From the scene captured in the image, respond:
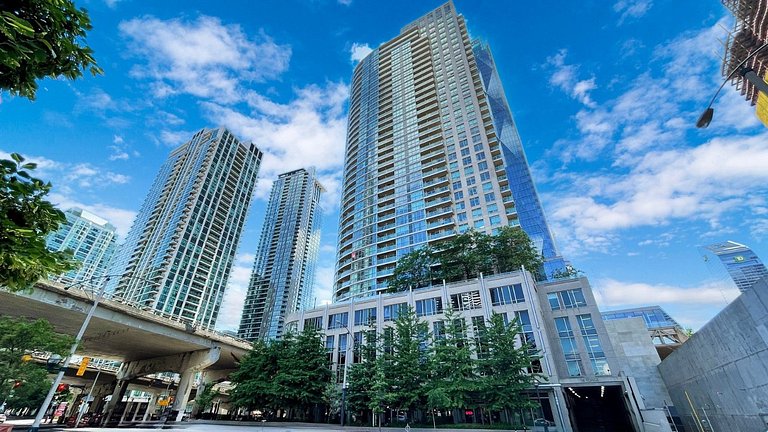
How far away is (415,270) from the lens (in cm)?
5531

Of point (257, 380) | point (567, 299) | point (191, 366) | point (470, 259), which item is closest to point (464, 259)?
point (470, 259)

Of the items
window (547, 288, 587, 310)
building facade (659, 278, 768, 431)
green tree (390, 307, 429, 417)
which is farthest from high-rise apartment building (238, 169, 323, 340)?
building facade (659, 278, 768, 431)

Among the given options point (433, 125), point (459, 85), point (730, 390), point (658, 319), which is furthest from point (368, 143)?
point (658, 319)

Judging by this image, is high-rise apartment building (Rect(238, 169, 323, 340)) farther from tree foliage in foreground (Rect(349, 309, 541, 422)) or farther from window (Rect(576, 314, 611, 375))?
window (Rect(576, 314, 611, 375))

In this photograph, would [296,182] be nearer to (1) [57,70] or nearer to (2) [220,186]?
(2) [220,186]

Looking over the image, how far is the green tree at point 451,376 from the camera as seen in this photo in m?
26.4

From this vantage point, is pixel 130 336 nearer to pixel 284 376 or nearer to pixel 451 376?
pixel 284 376

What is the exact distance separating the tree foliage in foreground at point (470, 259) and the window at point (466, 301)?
28.5ft

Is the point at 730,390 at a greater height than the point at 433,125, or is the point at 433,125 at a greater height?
the point at 433,125

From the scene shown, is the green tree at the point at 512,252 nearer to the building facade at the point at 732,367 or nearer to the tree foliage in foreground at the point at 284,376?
the building facade at the point at 732,367

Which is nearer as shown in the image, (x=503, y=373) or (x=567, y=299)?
(x=503, y=373)

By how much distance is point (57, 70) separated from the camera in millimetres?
5508

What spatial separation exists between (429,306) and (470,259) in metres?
10.7

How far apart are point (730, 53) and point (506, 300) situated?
34.4 meters
